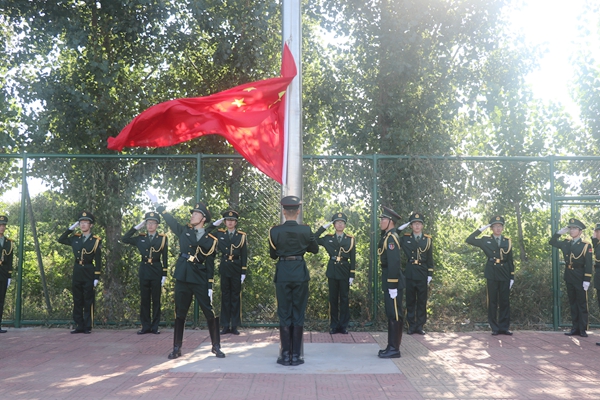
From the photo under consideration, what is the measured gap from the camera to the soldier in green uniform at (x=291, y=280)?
7840 millimetres

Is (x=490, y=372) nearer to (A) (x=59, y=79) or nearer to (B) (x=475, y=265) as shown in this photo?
(B) (x=475, y=265)

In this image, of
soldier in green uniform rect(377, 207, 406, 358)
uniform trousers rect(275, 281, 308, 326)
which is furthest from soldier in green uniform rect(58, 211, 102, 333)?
soldier in green uniform rect(377, 207, 406, 358)

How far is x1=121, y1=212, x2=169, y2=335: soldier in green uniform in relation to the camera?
10625 mm

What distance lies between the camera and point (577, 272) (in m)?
10.7

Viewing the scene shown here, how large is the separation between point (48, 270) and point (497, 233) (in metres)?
7.57

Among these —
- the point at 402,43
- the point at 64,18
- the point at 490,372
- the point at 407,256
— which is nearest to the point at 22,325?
the point at 64,18

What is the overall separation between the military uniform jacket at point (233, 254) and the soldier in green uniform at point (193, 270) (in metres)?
2.23

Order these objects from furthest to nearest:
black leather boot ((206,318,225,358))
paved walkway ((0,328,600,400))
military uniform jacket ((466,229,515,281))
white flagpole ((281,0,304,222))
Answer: military uniform jacket ((466,229,515,281)), black leather boot ((206,318,225,358)), white flagpole ((281,0,304,222)), paved walkway ((0,328,600,400))

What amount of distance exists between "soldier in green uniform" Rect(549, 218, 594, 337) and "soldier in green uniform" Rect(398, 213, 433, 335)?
7.43 feet

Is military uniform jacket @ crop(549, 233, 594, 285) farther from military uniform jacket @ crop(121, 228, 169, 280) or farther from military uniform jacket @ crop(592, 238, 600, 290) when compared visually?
military uniform jacket @ crop(121, 228, 169, 280)

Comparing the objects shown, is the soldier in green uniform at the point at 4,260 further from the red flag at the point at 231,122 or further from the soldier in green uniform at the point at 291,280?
the soldier in green uniform at the point at 291,280

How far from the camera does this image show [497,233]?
429 inches

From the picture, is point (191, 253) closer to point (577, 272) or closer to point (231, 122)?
point (231, 122)

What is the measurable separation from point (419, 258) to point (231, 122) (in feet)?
13.2
